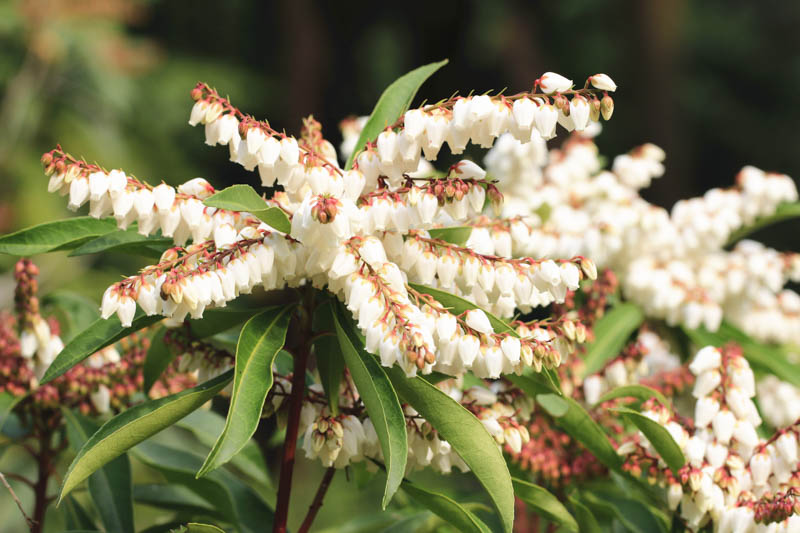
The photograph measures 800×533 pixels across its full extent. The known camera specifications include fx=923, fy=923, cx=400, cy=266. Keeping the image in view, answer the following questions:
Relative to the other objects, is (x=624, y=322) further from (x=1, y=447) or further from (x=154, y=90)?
(x=154, y=90)

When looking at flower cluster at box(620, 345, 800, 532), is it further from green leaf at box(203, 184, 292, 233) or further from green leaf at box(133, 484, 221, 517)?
green leaf at box(133, 484, 221, 517)

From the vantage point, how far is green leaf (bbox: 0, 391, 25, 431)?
5.06 ft

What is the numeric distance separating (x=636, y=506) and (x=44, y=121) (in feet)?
21.8

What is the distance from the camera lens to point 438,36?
6.12 metres

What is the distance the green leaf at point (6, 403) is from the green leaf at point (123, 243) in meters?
0.34

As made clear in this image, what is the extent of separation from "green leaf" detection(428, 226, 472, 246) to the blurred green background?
9.61 feet

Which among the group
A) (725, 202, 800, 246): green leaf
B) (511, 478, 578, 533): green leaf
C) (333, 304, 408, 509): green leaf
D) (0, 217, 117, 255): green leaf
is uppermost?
(0, 217, 117, 255): green leaf

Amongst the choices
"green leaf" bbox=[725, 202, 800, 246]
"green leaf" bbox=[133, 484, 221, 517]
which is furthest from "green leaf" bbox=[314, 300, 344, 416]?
"green leaf" bbox=[725, 202, 800, 246]

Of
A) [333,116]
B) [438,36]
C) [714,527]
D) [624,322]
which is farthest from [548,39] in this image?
[714,527]

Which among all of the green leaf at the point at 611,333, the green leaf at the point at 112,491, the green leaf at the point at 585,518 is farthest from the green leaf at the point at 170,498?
the green leaf at the point at 611,333

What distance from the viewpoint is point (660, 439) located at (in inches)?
53.5

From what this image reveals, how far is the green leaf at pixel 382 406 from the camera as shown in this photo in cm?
110

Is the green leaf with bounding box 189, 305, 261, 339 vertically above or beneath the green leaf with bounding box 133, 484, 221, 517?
above

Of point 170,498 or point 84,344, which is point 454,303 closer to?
point 84,344
